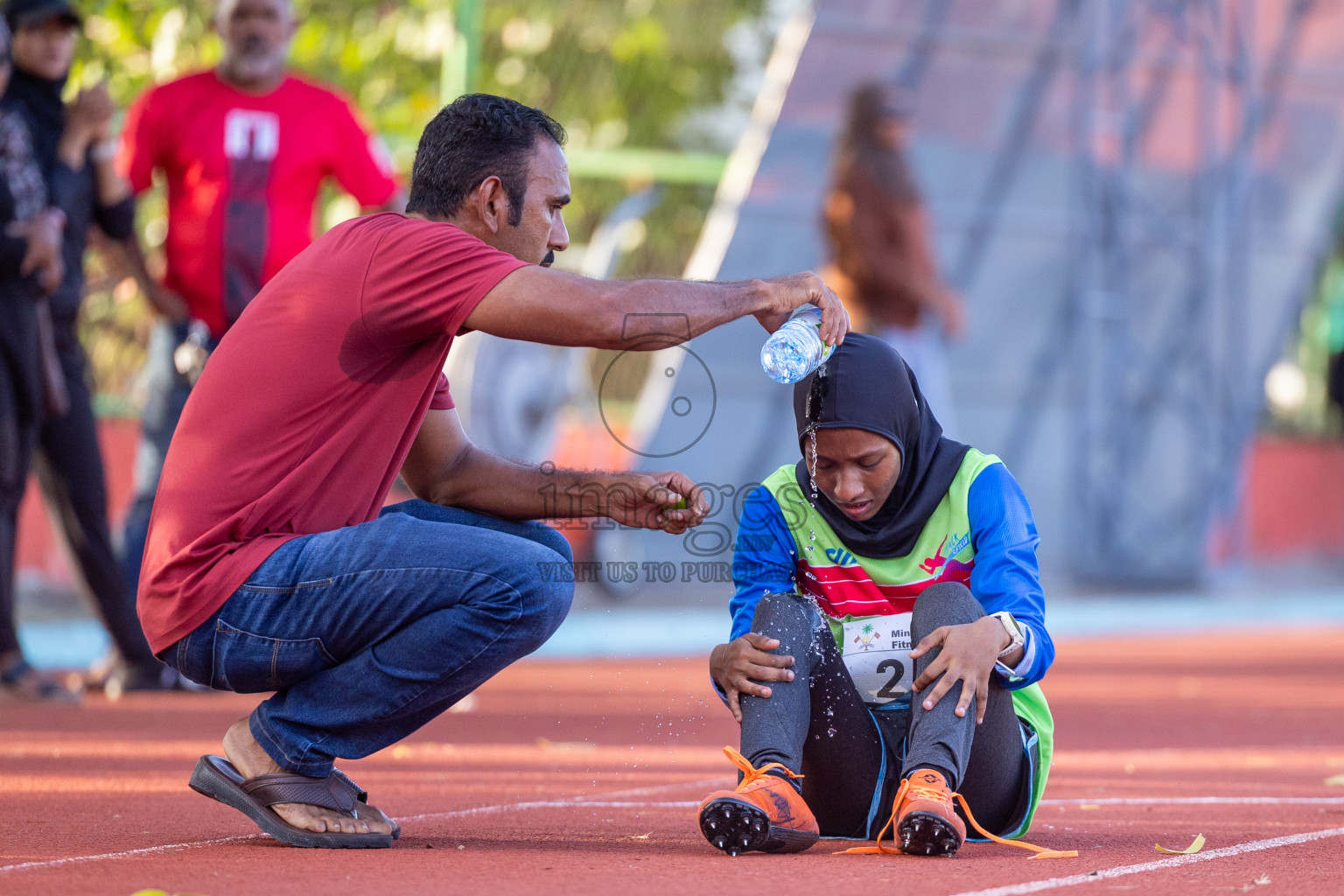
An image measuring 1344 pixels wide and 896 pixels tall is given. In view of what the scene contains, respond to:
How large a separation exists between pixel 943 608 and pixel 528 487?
1.01 m

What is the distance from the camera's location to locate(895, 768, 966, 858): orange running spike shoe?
3.26 m

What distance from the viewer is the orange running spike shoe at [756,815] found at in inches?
131

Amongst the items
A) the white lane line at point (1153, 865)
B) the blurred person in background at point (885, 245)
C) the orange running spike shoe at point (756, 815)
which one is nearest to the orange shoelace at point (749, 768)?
the orange running spike shoe at point (756, 815)

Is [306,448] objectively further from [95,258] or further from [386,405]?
[95,258]

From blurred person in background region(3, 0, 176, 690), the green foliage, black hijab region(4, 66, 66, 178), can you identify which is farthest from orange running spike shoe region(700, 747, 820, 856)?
the green foliage

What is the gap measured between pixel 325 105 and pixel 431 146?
126 inches

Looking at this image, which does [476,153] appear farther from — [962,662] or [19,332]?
[19,332]

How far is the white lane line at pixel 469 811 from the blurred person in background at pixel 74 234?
278 cm

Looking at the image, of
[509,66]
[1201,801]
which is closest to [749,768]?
[1201,801]

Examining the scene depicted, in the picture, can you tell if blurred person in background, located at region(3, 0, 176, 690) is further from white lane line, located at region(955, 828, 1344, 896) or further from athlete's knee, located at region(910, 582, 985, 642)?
white lane line, located at region(955, 828, 1344, 896)

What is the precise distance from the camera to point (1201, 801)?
4559 millimetres

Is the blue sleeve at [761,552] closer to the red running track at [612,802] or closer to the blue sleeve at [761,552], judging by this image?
the blue sleeve at [761,552]

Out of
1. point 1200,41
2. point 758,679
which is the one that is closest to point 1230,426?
point 1200,41

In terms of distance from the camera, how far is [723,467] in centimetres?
1244
